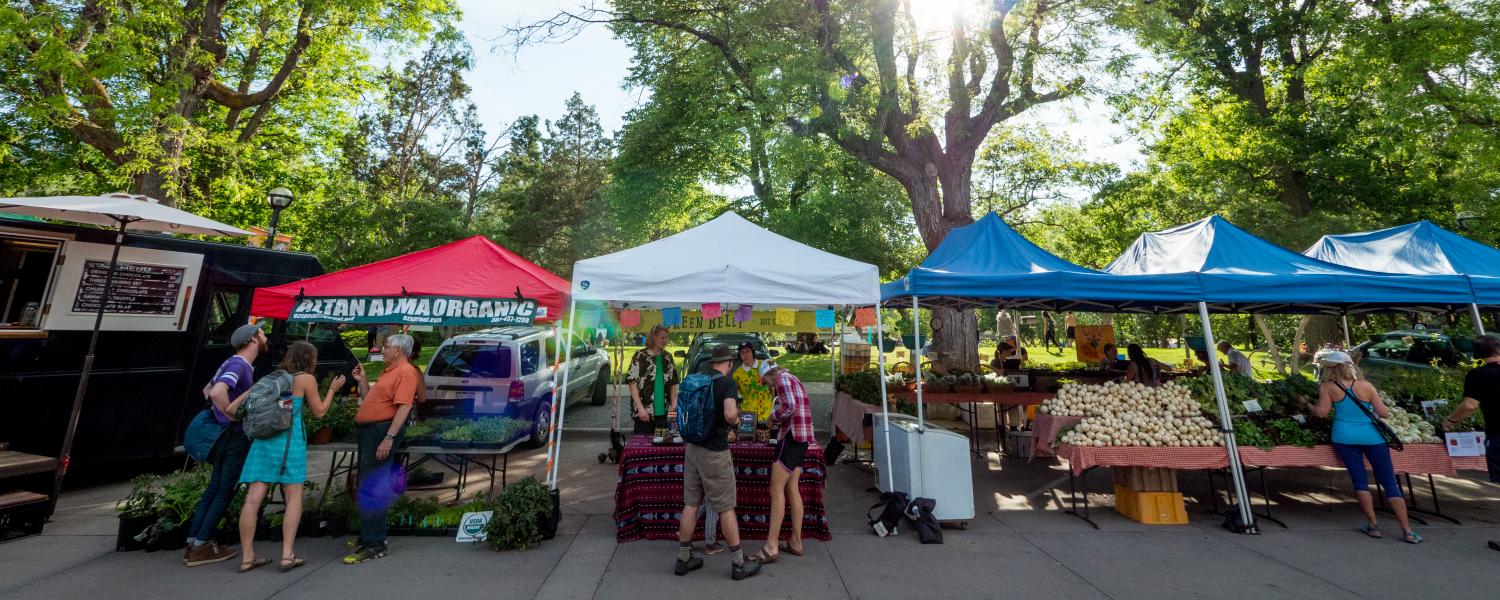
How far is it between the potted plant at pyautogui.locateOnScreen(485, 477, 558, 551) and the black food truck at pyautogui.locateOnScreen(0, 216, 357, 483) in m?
4.49

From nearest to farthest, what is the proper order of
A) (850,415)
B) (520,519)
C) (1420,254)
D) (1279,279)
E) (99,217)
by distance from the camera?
(520,519) → (1279,279) → (99,217) → (1420,254) → (850,415)

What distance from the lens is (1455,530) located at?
17.9ft

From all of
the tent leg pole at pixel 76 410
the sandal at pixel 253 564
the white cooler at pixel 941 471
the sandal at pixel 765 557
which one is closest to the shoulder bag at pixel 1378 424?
the white cooler at pixel 941 471

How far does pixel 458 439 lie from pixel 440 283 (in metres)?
1.57

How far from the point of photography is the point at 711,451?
14.1ft

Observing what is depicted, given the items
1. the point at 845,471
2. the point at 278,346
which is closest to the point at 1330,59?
the point at 845,471

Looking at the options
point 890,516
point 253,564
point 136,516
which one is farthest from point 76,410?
point 890,516

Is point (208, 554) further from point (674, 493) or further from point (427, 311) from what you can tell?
point (674, 493)

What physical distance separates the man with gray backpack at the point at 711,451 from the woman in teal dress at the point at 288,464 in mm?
2695

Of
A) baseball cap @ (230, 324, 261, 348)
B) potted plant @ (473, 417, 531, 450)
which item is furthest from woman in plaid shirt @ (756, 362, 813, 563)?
baseball cap @ (230, 324, 261, 348)

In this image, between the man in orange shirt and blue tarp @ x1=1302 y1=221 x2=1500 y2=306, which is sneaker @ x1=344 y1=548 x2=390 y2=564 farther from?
blue tarp @ x1=1302 y1=221 x2=1500 y2=306

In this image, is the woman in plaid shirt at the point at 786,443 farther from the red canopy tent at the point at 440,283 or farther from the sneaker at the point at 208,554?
the sneaker at the point at 208,554

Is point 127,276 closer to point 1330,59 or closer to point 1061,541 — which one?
point 1061,541

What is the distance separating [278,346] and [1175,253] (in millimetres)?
12030
